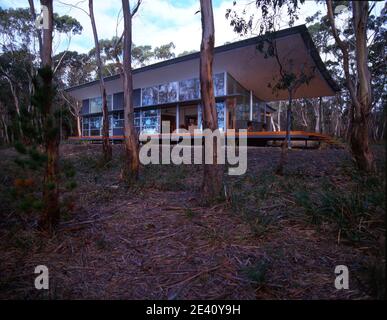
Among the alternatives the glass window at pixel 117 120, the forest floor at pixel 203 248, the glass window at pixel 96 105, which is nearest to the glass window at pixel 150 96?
the glass window at pixel 117 120

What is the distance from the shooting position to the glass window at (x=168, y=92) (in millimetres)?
20703

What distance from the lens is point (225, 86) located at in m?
17.9

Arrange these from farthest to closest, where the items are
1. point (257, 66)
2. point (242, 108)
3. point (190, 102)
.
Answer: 1. point (190, 102)
2. point (242, 108)
3. point (257, 66)

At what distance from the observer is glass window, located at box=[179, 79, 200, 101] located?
763 inches

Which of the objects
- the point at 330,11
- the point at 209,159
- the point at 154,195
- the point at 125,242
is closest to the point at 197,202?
the point at 209,159

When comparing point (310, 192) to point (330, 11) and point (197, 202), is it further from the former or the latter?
point (330, 11)

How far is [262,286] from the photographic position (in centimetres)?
211

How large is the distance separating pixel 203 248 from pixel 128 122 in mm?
4480

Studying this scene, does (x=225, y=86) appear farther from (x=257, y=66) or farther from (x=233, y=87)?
(x=257, y=66)

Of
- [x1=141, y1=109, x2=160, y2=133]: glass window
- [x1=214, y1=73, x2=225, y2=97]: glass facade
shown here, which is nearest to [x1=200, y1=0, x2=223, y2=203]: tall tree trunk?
[x1=214, y1=73, x2=225, y2=97]: glass facade

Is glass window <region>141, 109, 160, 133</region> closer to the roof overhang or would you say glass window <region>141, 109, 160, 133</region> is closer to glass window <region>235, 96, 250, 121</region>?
the roof overhang

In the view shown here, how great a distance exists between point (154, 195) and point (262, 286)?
3.30 metres

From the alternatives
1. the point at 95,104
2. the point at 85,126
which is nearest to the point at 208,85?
the point at 95,104

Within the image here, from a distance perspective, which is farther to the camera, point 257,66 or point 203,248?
point 257,66
